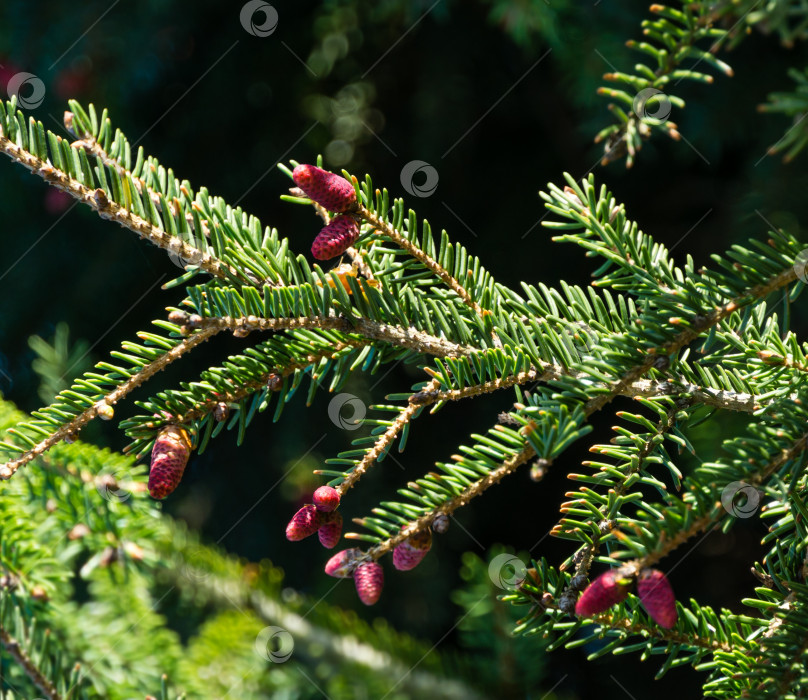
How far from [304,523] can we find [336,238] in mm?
233

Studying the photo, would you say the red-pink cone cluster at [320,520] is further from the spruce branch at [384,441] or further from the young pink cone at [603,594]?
the young pink cone at [603,594]

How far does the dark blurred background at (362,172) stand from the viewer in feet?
4.83

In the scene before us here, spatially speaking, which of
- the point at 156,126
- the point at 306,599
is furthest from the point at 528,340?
the point at 156,126

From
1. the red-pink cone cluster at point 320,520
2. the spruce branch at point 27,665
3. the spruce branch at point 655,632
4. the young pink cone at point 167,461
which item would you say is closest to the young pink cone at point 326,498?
the red-pink cone cluster at point 320,520

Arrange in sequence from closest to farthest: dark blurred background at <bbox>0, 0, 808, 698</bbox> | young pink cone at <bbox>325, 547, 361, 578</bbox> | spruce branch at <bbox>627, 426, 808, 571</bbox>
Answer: spruce branch at <bbox>627, 426, 808, 571</bbox>, young pink cone at <bbox>325, 547, 361, 578</bbox>, dark blurred background at <bbox>0, 0, 808, 698</bbox>

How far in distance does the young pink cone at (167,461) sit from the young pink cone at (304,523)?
10 cm

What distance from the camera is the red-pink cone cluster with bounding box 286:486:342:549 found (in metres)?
0.57

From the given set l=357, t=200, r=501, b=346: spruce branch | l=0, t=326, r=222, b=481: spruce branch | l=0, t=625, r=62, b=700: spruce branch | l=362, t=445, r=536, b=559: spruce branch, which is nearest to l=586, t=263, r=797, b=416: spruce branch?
l=362, t=445, r=536, b=559: spruce branch

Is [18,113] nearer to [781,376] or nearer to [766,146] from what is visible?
[781,376]

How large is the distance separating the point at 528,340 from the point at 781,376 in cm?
21

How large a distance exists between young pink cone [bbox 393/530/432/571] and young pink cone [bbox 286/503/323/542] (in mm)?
68

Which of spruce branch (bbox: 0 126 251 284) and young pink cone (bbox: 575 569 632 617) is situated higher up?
young pink cone (bbox: 575 569 632 617)

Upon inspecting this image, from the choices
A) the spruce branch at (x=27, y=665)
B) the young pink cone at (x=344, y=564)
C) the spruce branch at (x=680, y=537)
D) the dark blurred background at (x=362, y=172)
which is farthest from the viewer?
the dark blurred background at (x=362, y=172)

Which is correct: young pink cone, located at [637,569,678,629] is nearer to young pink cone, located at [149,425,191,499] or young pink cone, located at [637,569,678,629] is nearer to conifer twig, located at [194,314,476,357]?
conifer twig, located at [194,314,476,357]
